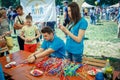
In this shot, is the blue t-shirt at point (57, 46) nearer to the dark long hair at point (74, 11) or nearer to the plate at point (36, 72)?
the dark long hair at point (74, 11)

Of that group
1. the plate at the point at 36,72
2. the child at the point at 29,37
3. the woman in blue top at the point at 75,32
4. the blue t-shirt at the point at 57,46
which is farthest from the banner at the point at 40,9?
the plate at the point at 36,72

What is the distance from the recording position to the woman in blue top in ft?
11.3

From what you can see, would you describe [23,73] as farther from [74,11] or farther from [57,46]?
[74,11]

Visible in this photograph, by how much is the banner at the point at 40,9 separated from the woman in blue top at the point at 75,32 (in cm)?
291

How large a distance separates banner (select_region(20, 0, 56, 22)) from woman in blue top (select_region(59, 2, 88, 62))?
291 cm

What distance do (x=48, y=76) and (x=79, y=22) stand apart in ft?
3.73

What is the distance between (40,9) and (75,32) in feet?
10.5

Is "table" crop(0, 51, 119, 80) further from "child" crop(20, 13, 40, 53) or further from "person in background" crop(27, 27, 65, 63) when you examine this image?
"child" crop(20, 13, 40, 53)

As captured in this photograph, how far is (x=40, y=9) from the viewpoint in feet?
21.3

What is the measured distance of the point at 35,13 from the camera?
21.5 ft

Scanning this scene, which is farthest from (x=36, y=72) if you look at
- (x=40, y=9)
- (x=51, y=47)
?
(x=40, y=9)

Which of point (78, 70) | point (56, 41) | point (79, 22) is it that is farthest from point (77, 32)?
point (78, 70)

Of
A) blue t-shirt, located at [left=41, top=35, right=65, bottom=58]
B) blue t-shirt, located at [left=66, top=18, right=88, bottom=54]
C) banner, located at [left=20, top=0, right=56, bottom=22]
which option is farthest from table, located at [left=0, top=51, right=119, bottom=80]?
banner, located at [left=20, top=0, right=56, bottom=22]

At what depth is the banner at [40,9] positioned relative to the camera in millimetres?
6462
